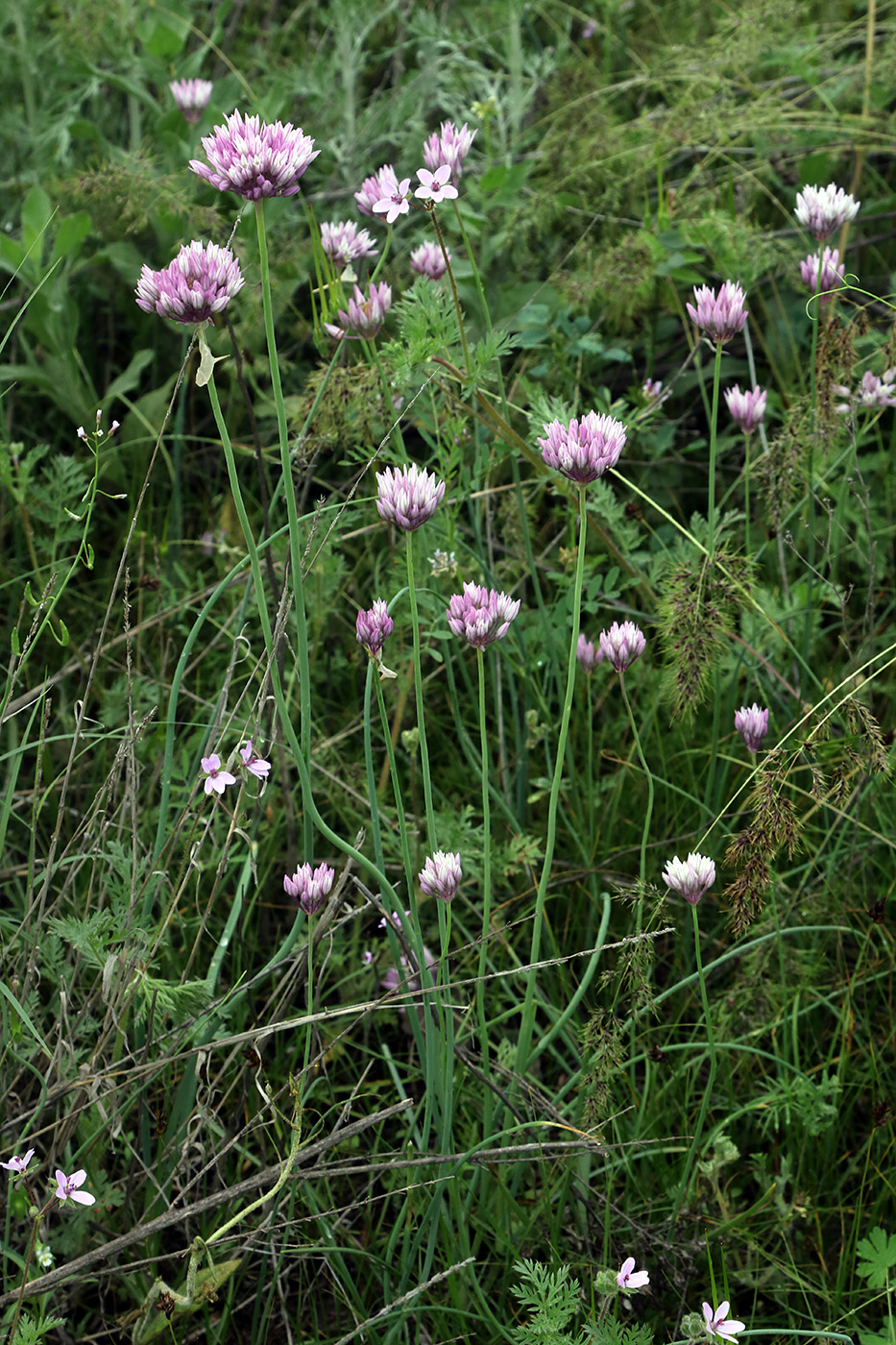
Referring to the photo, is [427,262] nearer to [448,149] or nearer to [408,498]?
[448,149]

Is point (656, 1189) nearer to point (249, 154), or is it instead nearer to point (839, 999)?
point (839, 999)

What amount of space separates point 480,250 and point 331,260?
1235 mm

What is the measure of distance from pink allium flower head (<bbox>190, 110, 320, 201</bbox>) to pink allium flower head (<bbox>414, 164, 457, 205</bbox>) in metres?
0.41

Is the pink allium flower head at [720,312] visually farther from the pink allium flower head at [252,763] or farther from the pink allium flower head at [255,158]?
the pink allium flower head at [252,763]

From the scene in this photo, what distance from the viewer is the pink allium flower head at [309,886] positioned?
1.46 meters

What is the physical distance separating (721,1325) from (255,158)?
134 centimetres

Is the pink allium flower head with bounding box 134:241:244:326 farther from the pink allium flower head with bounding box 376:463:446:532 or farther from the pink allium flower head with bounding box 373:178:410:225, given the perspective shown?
the pink allium flower head with bounding box 373:178:410:225

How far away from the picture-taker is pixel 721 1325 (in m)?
1.28

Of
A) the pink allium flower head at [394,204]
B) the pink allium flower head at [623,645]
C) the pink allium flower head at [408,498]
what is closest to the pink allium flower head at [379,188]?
the pink allium flower head at [394,204]

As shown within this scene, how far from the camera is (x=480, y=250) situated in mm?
3033

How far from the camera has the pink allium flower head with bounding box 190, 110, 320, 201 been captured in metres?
1.17

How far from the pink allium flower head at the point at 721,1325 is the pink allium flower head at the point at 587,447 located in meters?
0.93

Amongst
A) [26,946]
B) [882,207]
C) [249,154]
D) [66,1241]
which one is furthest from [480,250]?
[66,1241]

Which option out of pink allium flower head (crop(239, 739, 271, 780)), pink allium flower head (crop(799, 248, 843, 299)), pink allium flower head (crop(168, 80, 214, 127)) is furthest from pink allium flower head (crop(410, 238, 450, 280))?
pink allium flower head (crop(168, 80, 214, 127))
